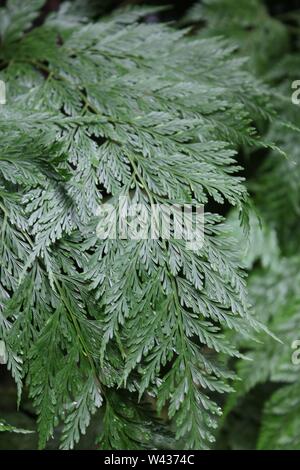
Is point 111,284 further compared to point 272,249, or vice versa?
point 272,249

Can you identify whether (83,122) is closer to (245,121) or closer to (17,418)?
(245,121)

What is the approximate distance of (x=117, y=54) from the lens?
106cm

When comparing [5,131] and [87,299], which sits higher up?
[5,131]

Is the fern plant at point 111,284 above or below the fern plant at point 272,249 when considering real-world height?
above

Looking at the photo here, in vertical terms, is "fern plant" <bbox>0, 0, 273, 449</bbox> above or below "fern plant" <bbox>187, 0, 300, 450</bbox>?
above

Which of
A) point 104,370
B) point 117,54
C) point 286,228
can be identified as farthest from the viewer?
point 286,228

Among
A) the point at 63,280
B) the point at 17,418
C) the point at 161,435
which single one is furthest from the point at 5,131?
the point at 17,418

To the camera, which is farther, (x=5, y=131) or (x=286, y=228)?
(x=286, y=228)

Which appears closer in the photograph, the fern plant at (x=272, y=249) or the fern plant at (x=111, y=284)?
the fern plant at (x=111, y=284)

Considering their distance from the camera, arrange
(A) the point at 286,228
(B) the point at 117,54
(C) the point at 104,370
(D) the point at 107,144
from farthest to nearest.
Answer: (A) the point at 286,228, (B) the point at 117,54, (D) the point at 107,144, (C) the point at 104,370

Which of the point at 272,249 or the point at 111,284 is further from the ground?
the point at 111,284

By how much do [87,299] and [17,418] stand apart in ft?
1.75

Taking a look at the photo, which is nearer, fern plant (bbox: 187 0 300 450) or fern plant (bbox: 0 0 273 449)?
fern plant (bbox: 0 0 273 449)
